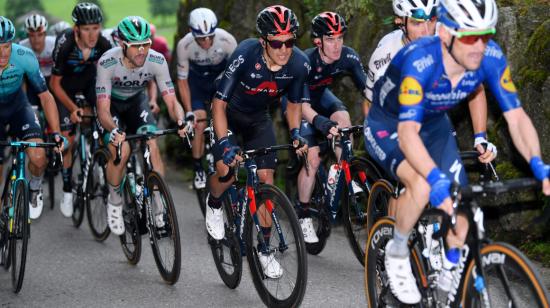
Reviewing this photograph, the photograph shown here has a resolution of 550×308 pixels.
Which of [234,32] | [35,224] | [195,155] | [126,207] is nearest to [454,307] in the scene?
[126,207]

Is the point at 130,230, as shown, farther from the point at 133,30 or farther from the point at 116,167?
the point at 133,30

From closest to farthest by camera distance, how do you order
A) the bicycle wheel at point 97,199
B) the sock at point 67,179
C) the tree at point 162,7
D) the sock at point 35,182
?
the sock at point 35,182
the bicycle wheel at point 97,199
the sock at point 67,179
the tree at point 162,7

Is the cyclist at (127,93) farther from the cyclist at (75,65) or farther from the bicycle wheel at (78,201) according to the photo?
the bicycle wheel at (78,201)

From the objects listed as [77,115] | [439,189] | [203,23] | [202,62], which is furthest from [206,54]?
[439,189]

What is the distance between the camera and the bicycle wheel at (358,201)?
24.5 feet

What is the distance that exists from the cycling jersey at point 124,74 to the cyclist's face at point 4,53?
0.86 metres

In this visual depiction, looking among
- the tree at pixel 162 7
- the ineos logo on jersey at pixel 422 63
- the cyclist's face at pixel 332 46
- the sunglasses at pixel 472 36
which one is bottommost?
the tree at pixel 162 7

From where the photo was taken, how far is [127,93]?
28.2 ft

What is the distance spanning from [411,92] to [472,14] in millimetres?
534

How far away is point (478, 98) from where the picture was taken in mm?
5898

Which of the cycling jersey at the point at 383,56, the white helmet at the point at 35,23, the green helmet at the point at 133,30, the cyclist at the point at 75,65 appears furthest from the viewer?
the white helmet at the point at 35,23

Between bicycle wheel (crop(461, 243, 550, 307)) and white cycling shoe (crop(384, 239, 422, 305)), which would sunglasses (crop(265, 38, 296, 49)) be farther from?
bicycle wheel (crop(461, 243, 550, 307))

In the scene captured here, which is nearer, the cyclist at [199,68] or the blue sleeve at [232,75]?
the blue sleeve at [232,75]

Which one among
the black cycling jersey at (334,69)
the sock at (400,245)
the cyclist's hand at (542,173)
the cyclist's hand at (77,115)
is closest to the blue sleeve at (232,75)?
the black cycling jersey at (334,69)
